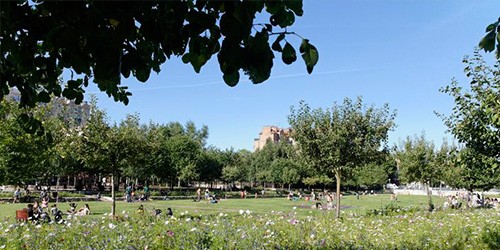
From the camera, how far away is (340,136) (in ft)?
62.5

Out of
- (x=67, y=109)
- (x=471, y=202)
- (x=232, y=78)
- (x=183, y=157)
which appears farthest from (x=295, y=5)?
(x=183, y=157)

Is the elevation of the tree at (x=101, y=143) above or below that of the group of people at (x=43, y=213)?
above

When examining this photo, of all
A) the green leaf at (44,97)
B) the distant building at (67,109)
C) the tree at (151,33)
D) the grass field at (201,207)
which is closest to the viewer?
the tree at (151,33)

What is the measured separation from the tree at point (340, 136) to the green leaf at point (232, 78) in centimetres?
1695

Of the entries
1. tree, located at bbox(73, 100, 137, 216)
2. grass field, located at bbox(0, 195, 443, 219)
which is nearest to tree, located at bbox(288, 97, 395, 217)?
grass field, located at bbox(0, 195, 443, 219)

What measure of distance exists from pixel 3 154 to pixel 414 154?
2808cm

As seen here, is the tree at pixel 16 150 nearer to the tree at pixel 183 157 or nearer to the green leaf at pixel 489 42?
the green leaf at pixel 489 42

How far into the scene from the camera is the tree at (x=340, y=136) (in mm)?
19250

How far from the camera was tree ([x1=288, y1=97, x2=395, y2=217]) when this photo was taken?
1925cm

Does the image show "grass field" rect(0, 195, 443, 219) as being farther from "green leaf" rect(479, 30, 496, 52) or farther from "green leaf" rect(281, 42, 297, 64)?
"green leaf" rect(281, 42, 297, 64)

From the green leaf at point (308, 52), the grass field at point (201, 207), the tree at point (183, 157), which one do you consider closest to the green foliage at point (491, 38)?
the green leaf at point (308, 52)

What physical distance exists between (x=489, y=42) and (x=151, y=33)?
7.92 ft

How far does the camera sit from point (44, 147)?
21109 millimetres

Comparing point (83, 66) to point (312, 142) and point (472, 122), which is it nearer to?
point (472, 122)
